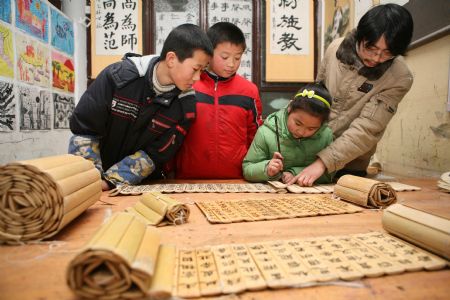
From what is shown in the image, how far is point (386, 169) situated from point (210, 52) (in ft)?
6.26

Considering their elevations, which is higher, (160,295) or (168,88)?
(168,88)

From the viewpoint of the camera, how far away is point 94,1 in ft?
10.5

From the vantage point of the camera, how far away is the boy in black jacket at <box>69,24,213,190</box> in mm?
1635

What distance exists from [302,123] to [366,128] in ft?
1.22

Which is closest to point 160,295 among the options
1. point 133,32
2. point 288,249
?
point 288,249

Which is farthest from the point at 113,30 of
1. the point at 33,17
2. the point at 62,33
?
the point at 33,17

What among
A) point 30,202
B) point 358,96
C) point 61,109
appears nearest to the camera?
point 30,202

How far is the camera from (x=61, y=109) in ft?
9.45

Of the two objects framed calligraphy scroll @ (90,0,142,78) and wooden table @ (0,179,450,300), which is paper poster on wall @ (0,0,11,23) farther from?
wooden table @ (0,179,450,300)

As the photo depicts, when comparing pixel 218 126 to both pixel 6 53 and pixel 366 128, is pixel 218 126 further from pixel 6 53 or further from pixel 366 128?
pixel 6 53

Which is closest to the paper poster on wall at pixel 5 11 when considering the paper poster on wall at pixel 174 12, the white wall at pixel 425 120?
the paper poster on wall at pixel 174 12

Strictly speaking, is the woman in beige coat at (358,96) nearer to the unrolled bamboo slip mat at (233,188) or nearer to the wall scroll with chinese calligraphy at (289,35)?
the unrolled bamboo slip mat at (233,188)

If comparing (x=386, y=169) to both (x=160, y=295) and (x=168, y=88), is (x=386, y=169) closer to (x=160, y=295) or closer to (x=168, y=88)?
(x=168, y=88)

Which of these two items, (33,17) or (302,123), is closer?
(302,123)
